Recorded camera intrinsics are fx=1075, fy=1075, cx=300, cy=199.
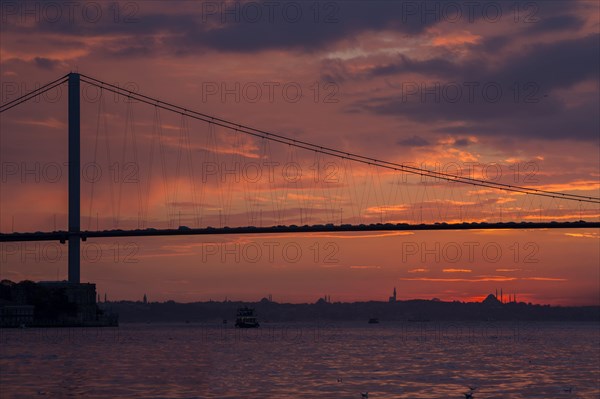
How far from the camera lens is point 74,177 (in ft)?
354

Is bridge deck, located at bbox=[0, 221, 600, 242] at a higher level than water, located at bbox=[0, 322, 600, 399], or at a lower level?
higher

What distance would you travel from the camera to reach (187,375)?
58.1 metres

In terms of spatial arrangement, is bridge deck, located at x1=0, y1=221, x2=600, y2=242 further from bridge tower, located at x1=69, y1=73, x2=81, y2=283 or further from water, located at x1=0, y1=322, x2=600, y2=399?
water, located at x1=0, y1=322, x2=600, y2=399

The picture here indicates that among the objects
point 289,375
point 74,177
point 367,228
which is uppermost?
point 74,177

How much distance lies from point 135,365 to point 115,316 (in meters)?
127

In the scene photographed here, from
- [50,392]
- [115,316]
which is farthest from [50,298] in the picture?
[50,392]

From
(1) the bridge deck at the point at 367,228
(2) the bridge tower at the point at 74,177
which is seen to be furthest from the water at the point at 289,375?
(2) the bridge tower at the point at 74,177

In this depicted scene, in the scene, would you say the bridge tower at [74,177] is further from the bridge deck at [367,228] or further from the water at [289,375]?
the water at [289,375]

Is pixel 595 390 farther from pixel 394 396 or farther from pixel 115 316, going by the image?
pixel 115 316

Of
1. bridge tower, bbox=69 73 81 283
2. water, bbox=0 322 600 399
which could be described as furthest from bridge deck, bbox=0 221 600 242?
water, bbox=0 322 600 399

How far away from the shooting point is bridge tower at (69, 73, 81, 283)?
105 meters

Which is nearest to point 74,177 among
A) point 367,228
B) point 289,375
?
point 367,228

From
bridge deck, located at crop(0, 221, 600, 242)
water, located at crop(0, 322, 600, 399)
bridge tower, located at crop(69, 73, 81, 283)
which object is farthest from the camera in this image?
bridge tower, located at crop(69, 73, 81, 283)

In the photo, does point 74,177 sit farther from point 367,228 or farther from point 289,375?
point 289,375
